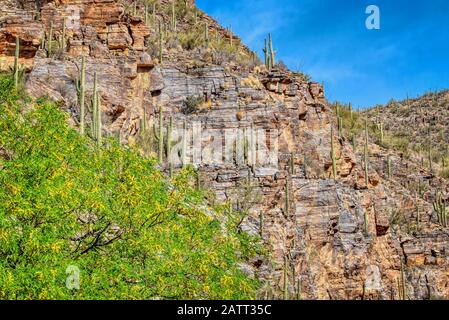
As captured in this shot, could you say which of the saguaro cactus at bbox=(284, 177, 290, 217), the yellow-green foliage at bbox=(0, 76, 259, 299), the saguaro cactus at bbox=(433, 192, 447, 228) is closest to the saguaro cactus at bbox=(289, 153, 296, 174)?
the saguaro cactus at bbox=(284, 177, 290, 217)

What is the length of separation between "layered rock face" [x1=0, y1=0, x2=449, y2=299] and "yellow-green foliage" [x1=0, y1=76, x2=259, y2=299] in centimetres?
1277

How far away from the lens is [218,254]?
15.6 meters

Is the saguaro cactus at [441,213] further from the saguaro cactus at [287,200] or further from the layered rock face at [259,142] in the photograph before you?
the saguaro cactus at [287,200]

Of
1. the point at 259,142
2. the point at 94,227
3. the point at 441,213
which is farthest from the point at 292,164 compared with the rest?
the point at 94,227

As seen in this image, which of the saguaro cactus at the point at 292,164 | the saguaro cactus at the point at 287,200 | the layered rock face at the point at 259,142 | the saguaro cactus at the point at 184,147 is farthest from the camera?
the saguaro cactus at the point at 292,164

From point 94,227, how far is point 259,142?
78.2 ft

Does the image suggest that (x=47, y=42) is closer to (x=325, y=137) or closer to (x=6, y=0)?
(x=6, y=0)

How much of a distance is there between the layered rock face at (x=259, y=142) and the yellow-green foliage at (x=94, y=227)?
1277cm

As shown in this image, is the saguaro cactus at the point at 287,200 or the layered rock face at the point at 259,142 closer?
the layered rock face at the point at 259,142

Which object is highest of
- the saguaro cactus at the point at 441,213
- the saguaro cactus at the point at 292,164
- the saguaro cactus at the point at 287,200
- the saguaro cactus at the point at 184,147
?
the saguaro cactus at the point at 184,147

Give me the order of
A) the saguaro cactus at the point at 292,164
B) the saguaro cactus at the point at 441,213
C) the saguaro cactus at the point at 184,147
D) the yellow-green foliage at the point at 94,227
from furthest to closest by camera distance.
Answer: the saguaro cactus at the point at 441,213
the saguaro cactus at the point at 292,164
the saguaro cactus at the point at 184,147
the yellow-green foliage at the point at 94,227

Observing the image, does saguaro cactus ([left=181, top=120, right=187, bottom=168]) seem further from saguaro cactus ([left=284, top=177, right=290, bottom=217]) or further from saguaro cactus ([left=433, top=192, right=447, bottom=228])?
saguaro cactus ([left=433, top=192, right=447, bottom=228])

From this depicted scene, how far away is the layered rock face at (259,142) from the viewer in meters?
32.6

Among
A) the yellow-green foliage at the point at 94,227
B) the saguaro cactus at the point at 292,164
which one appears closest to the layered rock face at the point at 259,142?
the saguaro cactus at the point at 292,164
